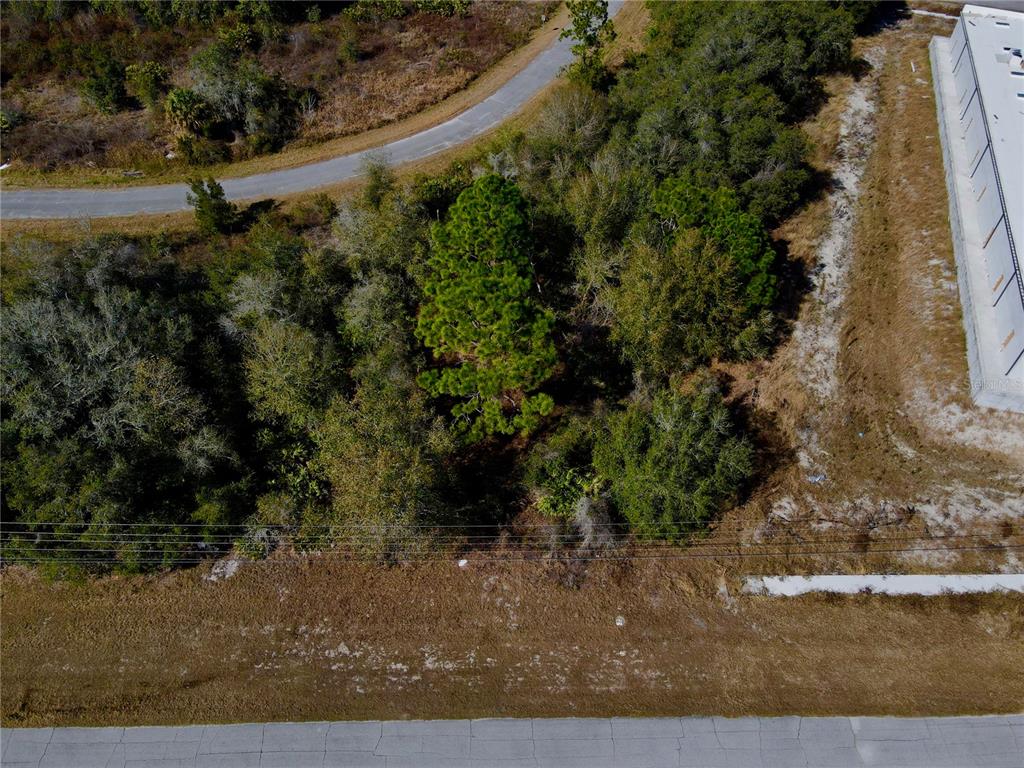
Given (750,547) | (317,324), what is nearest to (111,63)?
(317,324)

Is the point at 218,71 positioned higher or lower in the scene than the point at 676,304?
higher

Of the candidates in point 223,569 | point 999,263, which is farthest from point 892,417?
point 223,569

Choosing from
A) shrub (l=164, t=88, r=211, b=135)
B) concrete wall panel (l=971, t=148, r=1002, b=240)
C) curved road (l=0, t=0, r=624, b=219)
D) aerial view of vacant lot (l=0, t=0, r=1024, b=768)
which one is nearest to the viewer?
aerial view of vacant lot (l=0, t=0, r=1024, b=768)

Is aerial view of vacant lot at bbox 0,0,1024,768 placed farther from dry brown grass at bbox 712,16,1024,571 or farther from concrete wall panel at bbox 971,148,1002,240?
concrete wall panel at bbox 971,148,1002,240

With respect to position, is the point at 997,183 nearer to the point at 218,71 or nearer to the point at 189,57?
the point at 218,71

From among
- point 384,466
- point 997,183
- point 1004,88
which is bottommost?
point 384,466

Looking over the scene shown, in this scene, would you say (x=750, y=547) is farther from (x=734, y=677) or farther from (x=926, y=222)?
(x=926, y=222)

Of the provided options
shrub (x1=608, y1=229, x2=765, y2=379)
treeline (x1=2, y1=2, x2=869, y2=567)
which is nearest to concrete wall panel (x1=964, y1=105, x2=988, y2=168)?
treeline (x1=2, y1=2, x2=869, y2=567)
